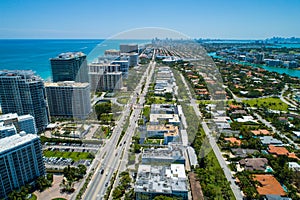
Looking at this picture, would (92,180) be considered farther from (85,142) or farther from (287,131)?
(287,131)

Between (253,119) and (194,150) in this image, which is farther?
(253,119)

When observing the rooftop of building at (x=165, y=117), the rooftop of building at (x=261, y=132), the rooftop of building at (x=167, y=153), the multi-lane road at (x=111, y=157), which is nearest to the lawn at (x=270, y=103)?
the rooftop of building at (x=261, y=132)

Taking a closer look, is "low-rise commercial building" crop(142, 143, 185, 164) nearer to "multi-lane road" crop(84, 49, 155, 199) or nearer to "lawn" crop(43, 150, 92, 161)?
"multi-lane road" crop(84, 49, 155, 199)

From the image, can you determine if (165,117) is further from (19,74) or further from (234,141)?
(19,74)

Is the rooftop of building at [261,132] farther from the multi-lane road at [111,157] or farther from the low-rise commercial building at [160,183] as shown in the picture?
the multi-lane road at [111,157]

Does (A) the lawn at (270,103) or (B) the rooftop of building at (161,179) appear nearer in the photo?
(B) the rooftop of building at (161,179)

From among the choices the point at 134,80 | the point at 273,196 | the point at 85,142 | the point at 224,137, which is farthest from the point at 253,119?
the point at 85,142

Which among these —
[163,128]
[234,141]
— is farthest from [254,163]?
[163,128]
